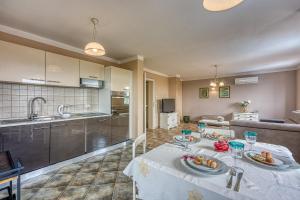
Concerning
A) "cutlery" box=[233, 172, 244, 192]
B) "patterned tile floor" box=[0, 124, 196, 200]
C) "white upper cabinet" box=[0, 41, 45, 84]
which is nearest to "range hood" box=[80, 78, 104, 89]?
"white upper cabinet" box=[0, 41, 45, 84]

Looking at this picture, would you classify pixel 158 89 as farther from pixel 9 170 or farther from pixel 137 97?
pixel 9 170

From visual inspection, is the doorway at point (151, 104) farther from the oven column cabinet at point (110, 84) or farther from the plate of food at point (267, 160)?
the plate of food at point (267, 160)

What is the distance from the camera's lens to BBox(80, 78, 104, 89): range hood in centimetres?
296

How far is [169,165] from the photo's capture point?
975mm

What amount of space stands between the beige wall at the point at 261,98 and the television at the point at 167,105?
5.42 feet

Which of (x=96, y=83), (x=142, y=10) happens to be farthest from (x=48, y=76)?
(x=142, y=10)

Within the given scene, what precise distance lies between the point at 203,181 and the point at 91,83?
295 centimetres

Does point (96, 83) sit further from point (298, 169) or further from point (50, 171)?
point (298, 169)

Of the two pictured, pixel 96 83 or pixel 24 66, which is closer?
pixel 24 66

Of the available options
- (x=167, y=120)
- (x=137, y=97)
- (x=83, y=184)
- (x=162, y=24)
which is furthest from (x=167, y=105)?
(x=83, y=184)

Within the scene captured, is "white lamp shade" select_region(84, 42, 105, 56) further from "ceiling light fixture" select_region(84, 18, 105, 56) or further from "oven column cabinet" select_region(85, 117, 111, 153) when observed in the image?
"oven column cabinet" select_region(85, 117, 111, 153)

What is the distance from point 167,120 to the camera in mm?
5664

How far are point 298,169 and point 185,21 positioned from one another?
212 cm

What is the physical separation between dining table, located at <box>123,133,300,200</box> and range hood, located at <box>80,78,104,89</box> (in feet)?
7.90
